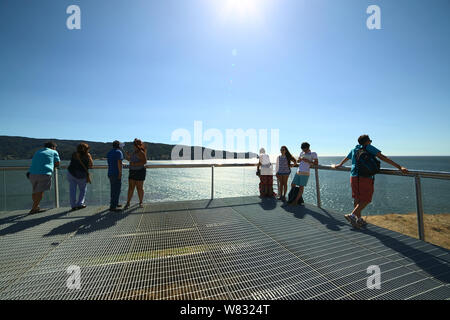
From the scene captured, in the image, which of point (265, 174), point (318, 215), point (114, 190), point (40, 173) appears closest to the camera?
point (318, 215)

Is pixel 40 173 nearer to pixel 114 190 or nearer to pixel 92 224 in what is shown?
pixel 114 190

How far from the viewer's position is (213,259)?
2.32m

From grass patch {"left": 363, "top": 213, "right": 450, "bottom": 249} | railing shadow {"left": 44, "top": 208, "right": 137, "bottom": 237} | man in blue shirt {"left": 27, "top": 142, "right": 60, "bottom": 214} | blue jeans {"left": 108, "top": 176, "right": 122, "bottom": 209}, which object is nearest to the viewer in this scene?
railing shadow {"left": 44, "top": 208, "right": 137, "bottom": 237}

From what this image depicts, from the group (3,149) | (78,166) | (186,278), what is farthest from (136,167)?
(3,149)

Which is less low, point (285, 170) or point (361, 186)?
point (285, 170)

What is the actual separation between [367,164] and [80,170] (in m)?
5.91

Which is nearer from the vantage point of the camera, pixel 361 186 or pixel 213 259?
pixel 213 259

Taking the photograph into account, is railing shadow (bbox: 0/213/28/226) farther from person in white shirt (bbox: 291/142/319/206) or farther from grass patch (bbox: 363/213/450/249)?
grass patch (bbox: 363/213/450/249)

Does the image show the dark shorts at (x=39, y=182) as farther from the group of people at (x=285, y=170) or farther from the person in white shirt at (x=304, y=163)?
the person in white shirt at (x=304, y=163)

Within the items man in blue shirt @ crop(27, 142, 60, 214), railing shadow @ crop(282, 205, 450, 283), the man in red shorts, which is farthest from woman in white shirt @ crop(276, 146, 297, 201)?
man in blue shirt @ crop(27, 142, 60, 214)

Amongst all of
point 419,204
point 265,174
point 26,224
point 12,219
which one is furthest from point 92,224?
point 419,204

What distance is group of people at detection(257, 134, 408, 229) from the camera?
11.0 ft

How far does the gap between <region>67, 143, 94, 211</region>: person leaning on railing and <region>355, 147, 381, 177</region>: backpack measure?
5.71 meters
